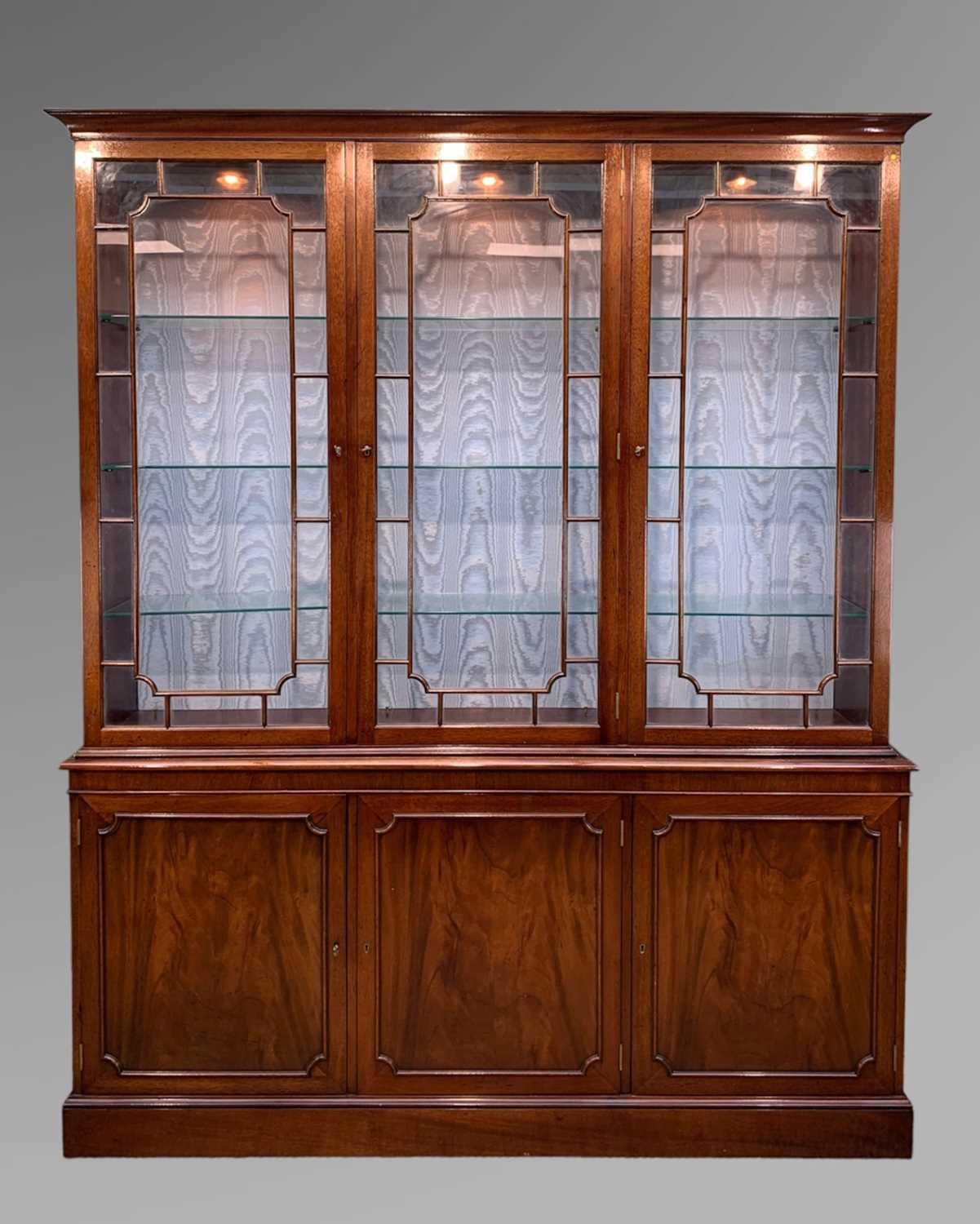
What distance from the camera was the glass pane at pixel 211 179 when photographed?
3826 mm

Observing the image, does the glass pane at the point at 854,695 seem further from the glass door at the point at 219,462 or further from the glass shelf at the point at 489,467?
the glass door at the point at 219,462

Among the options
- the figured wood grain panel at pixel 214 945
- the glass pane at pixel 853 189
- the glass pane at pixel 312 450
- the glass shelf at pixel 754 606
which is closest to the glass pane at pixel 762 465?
the glass shelf at pixel 754 606

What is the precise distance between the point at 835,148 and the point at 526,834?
2.01m

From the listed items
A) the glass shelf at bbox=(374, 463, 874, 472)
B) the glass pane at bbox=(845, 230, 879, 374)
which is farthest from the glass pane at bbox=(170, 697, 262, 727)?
the glass pane at bbox=(845, 230, 879, 374)

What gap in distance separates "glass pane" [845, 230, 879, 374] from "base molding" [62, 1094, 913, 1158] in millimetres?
2015

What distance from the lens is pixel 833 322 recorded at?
397 cm

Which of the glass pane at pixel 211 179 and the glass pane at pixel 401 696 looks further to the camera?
the glass pane at pixel 401 696

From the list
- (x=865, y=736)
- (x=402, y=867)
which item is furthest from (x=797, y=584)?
(x=402, y=867)

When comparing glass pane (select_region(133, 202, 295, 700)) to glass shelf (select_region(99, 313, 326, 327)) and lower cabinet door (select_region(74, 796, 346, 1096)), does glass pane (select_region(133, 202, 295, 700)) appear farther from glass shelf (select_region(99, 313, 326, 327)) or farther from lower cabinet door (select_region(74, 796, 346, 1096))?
lower cabinet door (select_region(74, 796, 346, 1096))

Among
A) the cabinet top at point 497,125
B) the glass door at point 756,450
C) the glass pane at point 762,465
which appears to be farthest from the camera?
the glass pane at point 762,465

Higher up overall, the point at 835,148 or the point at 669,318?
the point at 835,148

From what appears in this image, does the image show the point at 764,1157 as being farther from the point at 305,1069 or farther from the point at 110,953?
the point at 110,953

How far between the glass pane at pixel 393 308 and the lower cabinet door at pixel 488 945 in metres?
1.19

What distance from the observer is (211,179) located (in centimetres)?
384
